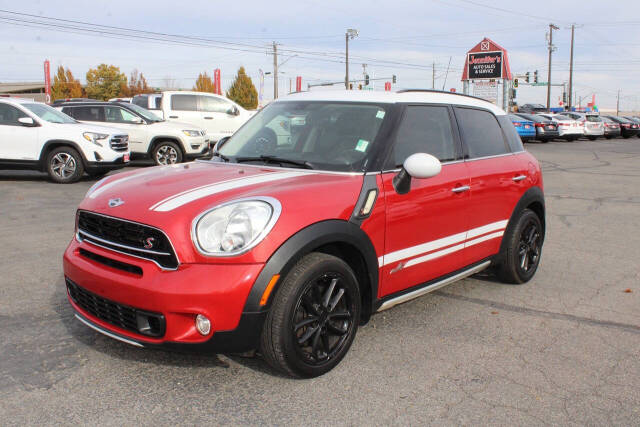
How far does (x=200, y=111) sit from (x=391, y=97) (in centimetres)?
1430

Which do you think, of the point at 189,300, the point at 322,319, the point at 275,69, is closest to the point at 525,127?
the point at 322,319

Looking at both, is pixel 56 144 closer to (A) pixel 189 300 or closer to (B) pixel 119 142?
(B) pixel 119 142

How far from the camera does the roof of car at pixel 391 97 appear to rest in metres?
4.14

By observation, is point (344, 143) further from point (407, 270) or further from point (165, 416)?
point (165, 416)

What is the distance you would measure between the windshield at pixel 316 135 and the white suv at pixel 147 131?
10.2 m

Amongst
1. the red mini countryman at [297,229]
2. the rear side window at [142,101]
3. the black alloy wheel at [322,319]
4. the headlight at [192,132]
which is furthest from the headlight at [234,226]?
the rear side window at [142,101]

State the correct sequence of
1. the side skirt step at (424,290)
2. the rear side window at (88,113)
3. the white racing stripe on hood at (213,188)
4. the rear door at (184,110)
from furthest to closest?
the rear door at (184,110), the rear side window at (88,113), the side skirt step at (424,290), the white racing stripe on hood at (213,188)

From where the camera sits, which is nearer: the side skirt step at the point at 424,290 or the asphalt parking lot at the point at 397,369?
the asphalt parking lot at the point at 397,369

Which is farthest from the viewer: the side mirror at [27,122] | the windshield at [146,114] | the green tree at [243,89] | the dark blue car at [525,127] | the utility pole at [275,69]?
the green tree at [243,89]

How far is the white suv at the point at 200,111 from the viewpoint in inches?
689

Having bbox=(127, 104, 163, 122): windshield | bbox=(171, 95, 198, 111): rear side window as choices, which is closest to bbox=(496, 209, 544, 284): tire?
bbox=(127, 104, 163, 122): windshield

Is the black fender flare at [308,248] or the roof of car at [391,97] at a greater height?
the roof of car at [391,97]

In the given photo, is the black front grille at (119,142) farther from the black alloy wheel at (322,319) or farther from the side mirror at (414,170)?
the black alloy wheel at (322,319)

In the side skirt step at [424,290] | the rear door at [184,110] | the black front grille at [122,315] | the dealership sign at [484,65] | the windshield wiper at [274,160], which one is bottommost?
the side skirt step at [424,290]
